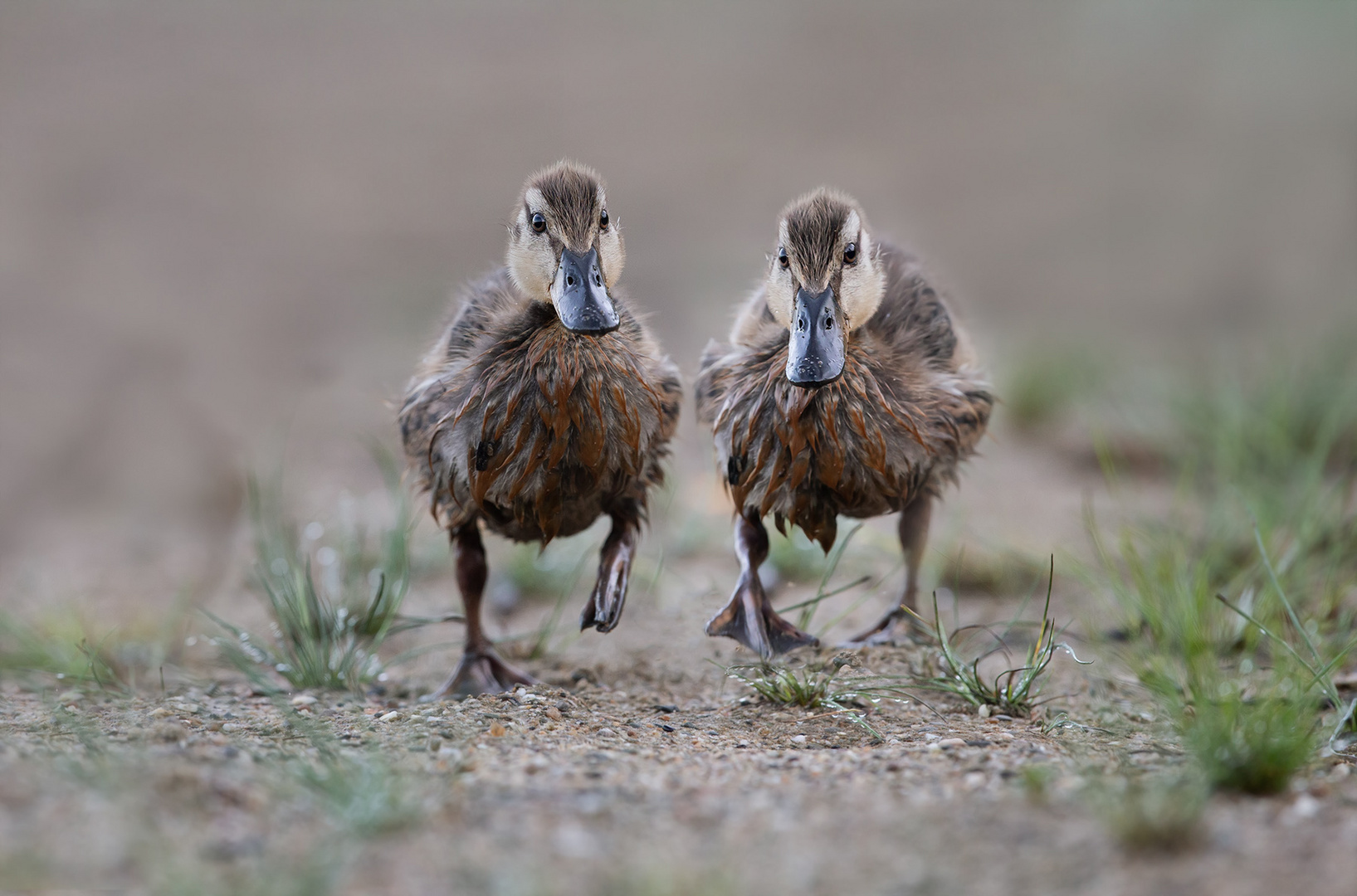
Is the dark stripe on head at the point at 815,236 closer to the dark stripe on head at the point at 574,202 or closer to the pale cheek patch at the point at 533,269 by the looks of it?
the dark stripe on head at the point at 574,202

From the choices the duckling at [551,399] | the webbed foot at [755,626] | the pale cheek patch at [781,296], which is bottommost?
the webbed foot at [755,626]

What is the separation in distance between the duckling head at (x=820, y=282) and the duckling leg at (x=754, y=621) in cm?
70

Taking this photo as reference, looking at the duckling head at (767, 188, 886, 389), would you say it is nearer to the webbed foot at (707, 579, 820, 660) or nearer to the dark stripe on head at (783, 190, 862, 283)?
the dark stripe on head at (783, 190, 862, 283)

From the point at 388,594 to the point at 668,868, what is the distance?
99.4 inches

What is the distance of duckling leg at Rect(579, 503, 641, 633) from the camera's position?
4.05m

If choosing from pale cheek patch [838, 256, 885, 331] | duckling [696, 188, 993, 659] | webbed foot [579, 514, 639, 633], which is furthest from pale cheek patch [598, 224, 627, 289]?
webbed foot [579, 514, 639, 633]

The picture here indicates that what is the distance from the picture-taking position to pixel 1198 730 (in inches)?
110

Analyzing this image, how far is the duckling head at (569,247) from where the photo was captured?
3773 mm

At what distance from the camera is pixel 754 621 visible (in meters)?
4.16

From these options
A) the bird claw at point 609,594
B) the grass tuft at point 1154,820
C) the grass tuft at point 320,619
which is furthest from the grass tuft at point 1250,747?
the grass tuft at point 320,619

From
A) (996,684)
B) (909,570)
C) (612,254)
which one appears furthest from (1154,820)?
(612,254)

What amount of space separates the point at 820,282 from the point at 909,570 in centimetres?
144

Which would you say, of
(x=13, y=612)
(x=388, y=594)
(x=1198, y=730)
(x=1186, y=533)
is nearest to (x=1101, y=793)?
(x=1198, y=730)

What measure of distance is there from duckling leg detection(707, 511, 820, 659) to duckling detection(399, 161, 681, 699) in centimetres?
38
